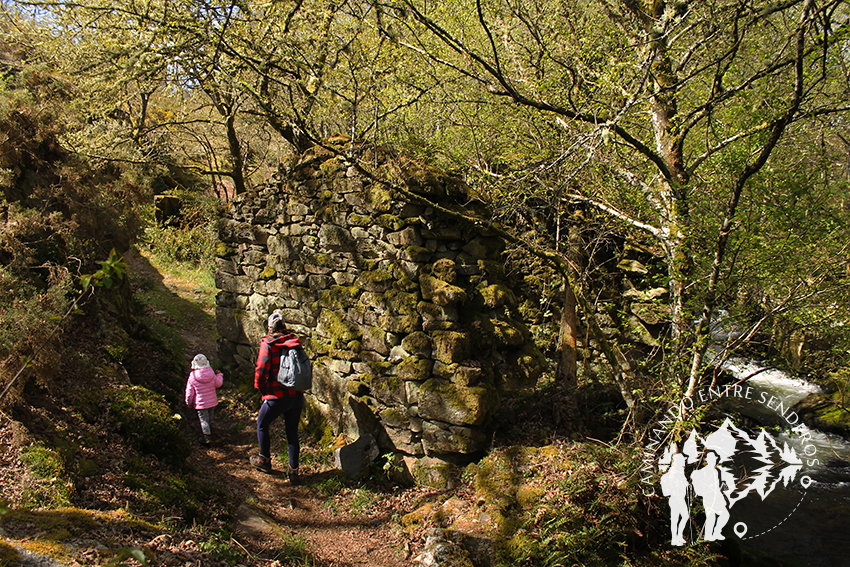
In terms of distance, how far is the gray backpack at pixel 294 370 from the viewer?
5.01 m

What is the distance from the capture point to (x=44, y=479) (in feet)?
9.77

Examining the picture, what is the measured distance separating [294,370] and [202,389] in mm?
1448

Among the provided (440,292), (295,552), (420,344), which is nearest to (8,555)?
(295,552)

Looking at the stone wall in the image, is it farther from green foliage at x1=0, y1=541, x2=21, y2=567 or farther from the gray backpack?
green foliage at x1=0, y1=541, x2=21, y2=567

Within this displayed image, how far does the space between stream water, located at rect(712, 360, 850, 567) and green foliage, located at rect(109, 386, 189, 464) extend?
204 inches

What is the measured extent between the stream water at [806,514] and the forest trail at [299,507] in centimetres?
339

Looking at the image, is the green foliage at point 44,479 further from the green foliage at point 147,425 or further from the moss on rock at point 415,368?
the moss on rock at point 415,368

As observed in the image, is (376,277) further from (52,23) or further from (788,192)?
(52,23)

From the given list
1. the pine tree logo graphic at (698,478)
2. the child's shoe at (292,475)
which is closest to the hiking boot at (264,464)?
the child's shoe at (292,475)

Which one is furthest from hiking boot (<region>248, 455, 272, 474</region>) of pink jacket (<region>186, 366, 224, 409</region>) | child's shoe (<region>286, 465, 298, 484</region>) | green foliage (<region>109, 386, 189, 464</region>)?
pink jacket (<region>186, 366, 224, 409</region>)

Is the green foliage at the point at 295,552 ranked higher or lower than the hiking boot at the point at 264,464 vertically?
lower

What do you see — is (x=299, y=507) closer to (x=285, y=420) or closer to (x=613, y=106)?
(x=285, y=420)

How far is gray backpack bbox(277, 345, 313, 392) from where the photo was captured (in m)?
5.01

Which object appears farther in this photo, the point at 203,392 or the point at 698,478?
the point at 203,392
